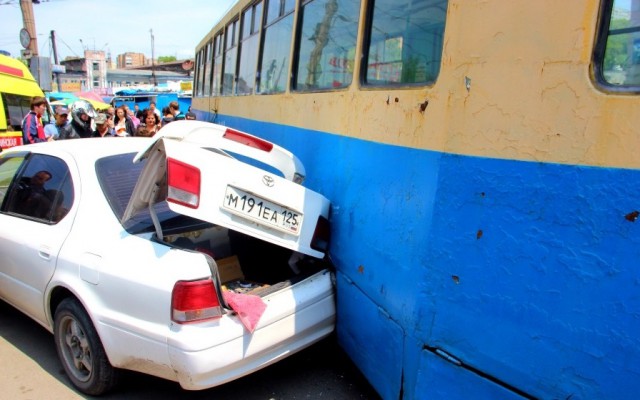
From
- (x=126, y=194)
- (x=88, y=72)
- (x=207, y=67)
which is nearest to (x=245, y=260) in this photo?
(x=126, y=194)

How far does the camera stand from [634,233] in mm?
1706

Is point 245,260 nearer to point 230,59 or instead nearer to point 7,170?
point 7,170

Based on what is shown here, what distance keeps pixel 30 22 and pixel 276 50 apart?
49.5 feet

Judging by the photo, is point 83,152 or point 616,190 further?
point 83,152

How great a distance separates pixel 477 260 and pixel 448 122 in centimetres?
63

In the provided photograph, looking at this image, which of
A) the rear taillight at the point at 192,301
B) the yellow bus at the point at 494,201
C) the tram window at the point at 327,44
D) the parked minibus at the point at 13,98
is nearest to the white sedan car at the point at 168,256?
the rear taillight at the point at 192,301

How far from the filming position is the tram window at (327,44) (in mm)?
3312

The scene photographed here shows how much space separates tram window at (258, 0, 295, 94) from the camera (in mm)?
4641

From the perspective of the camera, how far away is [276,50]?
5.09m

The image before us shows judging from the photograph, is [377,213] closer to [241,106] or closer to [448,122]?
[448,122]

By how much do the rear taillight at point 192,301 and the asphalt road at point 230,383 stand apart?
0.83m

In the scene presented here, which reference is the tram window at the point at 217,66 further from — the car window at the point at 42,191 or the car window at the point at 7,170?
the car window at the point at 42,191

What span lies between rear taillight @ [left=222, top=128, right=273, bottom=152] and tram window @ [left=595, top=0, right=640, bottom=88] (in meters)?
2.05

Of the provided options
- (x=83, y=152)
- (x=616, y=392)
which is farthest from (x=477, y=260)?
(x=83, y=152)
